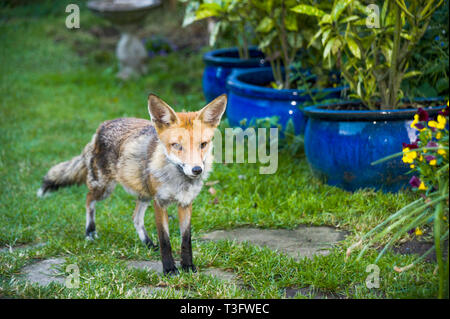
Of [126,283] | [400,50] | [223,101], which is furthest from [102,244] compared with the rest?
[400,50]

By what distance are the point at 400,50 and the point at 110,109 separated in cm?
492

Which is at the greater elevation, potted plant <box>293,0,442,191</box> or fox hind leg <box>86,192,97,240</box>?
potted plant <box>293,0,442,191</box>

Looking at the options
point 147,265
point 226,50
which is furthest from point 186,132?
point 226,50

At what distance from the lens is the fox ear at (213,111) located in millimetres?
3312

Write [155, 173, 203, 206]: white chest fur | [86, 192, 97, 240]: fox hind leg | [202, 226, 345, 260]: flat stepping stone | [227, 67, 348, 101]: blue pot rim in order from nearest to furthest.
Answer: [155, 173, 203, 206]: white chest fur
[202, 226, 345, 260]: flat stepping stone
[86, 192, 97, 240]: fox hind leg
[227, 67, 348, 101]: blue pot rim

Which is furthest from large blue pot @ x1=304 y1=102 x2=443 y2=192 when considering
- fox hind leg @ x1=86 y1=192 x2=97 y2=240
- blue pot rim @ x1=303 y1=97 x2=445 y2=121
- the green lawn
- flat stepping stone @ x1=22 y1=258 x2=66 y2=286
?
flat stepping stone @ x1=22 y1=258 x2=66 y2=286

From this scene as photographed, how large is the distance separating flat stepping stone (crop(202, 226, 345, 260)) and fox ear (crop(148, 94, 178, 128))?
1230mm

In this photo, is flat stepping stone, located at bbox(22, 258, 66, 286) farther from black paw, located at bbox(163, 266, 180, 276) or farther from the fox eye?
the fox eye

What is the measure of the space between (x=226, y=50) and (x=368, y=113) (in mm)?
4183

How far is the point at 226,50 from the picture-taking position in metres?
8.20

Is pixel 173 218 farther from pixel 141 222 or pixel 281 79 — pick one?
pixel 281 79

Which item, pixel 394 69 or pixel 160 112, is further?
pixel 394 69

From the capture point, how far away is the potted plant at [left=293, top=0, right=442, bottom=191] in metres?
4.42
